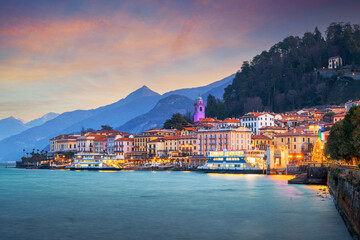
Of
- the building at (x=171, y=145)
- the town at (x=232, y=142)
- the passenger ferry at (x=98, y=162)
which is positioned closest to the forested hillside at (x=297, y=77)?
the town at (x=232, y=142)

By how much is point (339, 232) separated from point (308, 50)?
137 metres

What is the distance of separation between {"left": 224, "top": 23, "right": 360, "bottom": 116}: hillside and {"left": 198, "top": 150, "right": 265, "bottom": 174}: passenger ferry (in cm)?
4689

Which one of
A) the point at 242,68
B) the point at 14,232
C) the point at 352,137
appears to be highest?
the point at 242,68

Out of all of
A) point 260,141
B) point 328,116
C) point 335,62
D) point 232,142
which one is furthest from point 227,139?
point 335,62

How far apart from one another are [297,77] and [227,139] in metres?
43.6

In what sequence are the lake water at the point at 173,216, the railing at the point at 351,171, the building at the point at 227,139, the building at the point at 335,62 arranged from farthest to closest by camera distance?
the building at the point at 335,62 → the building at the point at 227,139 → the lake water at the point at 173,216 → the railing at the point at 351,171

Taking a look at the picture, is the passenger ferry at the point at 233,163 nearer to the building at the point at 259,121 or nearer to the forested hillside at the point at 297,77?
the building at the point at 259,121

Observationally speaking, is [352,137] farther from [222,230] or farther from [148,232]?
[148,232]

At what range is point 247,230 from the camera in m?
31.9

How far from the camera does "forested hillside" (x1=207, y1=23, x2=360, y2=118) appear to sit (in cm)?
14375

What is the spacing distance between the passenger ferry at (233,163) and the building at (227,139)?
14193mm

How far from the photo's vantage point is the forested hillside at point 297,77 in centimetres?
14375

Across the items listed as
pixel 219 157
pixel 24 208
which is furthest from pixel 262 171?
pixel 24 208

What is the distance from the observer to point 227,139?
122688mm
